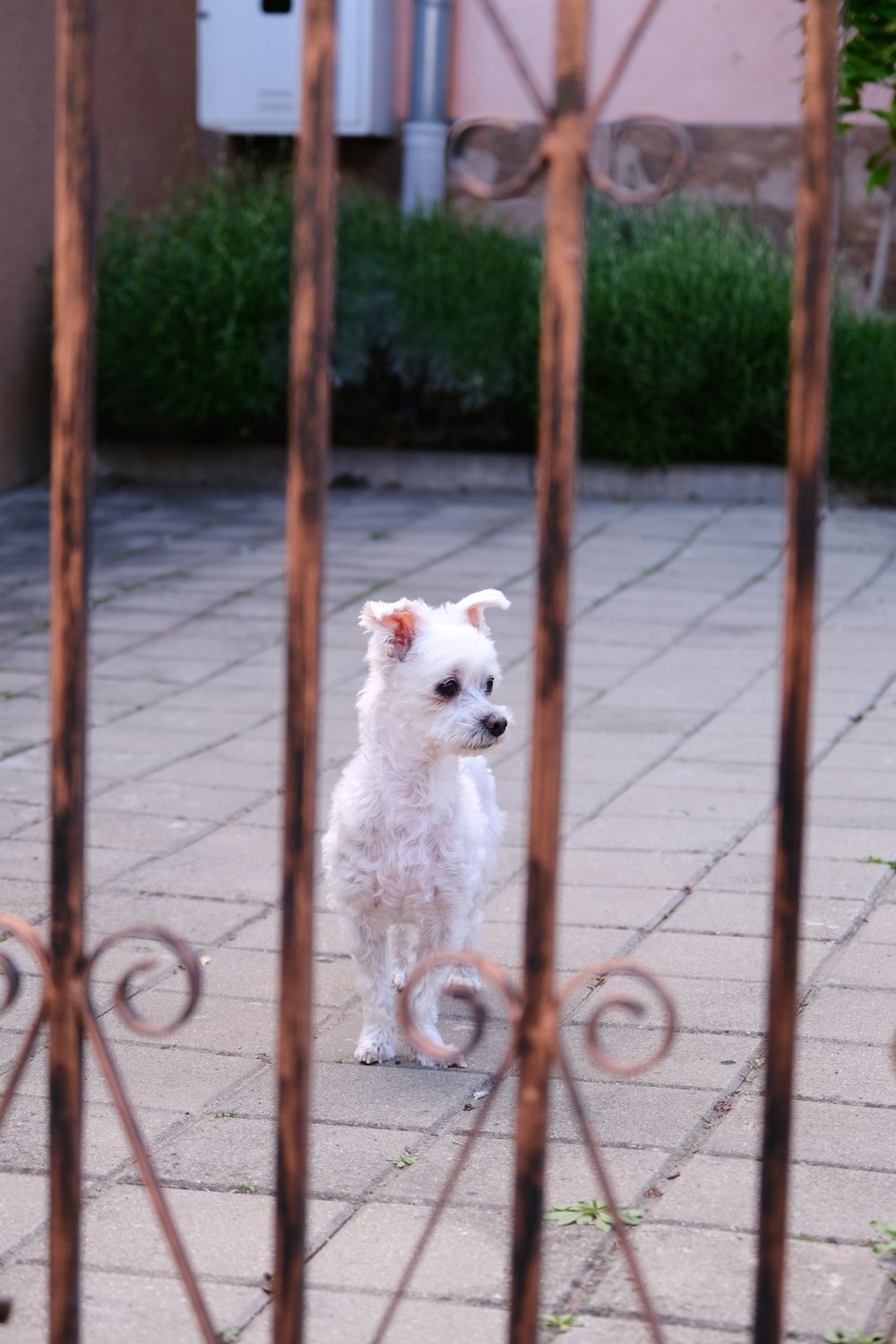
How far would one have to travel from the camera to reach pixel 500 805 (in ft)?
17.8

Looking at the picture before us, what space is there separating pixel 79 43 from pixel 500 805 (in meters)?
3.77

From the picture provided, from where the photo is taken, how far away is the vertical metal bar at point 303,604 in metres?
1.81

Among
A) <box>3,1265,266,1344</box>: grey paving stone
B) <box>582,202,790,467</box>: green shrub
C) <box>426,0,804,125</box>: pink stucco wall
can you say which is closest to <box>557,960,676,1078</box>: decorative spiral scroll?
<box>3,1265,266,1344</box>: grey paving stone

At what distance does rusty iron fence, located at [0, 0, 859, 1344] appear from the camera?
179 centimetres

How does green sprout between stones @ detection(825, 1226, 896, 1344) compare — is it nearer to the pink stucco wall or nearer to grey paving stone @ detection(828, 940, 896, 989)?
grey paving stone @ detection(828, 940, 896, 989)

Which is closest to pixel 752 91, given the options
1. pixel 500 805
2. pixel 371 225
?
→ pixel 371 225

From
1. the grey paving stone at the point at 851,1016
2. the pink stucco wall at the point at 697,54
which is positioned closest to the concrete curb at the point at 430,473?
the pink stucco wall at the point at 697,54

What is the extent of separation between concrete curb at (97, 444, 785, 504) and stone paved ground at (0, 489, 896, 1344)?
1.30 metres

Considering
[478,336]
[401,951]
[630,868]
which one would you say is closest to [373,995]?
[401,951]

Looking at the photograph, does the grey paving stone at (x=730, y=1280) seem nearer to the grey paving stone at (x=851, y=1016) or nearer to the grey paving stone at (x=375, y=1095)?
the grey paving stone at (x=375, y=1095)

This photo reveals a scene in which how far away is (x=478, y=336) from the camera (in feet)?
33.3

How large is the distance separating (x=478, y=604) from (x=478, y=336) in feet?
21.9

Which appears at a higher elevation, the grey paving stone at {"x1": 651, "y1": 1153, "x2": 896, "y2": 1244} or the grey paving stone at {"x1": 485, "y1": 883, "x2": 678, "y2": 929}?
the grey paving stone at {"x1": 651, "y1": 1153, "x2": 896, "y2": 1244}

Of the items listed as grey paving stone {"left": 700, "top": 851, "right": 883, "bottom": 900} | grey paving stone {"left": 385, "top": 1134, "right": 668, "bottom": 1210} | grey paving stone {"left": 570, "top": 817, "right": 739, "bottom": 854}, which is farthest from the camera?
grey paving stone {"left": 570, "top": 817, "right": 739, "bottom": 854}
